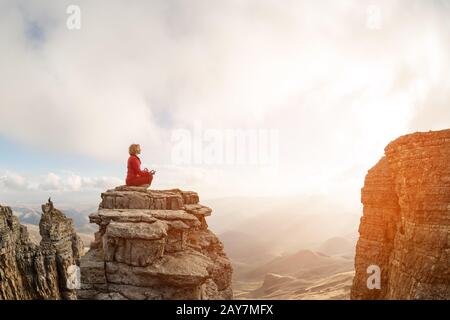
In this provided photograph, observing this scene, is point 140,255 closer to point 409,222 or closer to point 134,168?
point 134,168

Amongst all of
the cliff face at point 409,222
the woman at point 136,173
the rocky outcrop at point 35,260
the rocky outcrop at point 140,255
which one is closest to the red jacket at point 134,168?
the woman at point 136,173

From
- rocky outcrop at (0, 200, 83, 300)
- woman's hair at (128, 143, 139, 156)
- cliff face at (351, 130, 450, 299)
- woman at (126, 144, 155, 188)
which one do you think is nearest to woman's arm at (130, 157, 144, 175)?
woman at (126, 144, 155, 188)

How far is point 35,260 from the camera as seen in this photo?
163 feet

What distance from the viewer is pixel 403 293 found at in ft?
61.7

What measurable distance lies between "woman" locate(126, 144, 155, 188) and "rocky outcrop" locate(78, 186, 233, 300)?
35.1 inches

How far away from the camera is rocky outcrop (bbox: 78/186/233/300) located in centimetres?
1329

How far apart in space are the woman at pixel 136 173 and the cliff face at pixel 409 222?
17.4 meters

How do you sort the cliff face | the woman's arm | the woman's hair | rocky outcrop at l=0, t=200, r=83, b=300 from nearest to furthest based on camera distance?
the woman's arm
the woman's hair
the cliff face
rocky outcrop at l=0, t=200, r=83, b=300

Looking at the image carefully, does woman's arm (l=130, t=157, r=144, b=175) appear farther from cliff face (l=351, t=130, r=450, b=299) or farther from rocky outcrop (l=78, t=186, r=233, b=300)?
cliff face (l=351, t=130, r=450, b=299)

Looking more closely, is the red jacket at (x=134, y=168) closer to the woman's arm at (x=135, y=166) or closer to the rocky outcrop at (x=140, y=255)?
the woman's arm at (x=135, y=166)

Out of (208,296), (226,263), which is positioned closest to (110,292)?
(208,296)

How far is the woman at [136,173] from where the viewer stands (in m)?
16.2

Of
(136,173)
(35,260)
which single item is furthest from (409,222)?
(35,260)

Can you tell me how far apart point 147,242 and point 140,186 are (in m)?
3.74
